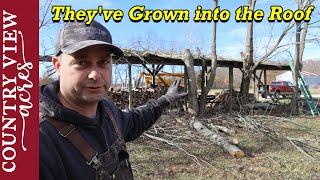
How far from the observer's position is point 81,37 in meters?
2.16

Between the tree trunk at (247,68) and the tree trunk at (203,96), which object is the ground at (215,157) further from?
the tree trunk at (247,68)

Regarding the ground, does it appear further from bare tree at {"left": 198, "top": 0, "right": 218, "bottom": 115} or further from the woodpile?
the woodpile

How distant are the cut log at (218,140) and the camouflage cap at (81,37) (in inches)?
254

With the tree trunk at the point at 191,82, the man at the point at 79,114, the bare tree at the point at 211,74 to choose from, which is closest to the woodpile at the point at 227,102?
the bare tree at the point at 211,74

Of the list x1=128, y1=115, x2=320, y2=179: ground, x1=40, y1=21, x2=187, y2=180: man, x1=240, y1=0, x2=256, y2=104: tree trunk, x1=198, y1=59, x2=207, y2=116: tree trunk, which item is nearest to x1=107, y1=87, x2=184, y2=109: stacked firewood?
x1=198, y1=59, x2=207, y2=116: tree trunk

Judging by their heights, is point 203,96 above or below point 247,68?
below

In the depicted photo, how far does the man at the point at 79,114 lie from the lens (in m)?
1.98

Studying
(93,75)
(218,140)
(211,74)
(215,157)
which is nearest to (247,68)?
(211,74)

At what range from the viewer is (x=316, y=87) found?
58500 millimetres

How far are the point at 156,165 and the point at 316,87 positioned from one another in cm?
5586

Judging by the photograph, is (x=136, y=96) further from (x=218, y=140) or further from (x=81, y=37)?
(x=81, y=37)

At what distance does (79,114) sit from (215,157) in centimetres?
634

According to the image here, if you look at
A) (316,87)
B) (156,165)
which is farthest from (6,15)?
(316,87)

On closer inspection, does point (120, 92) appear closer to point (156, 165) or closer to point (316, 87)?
point (156, 165)
